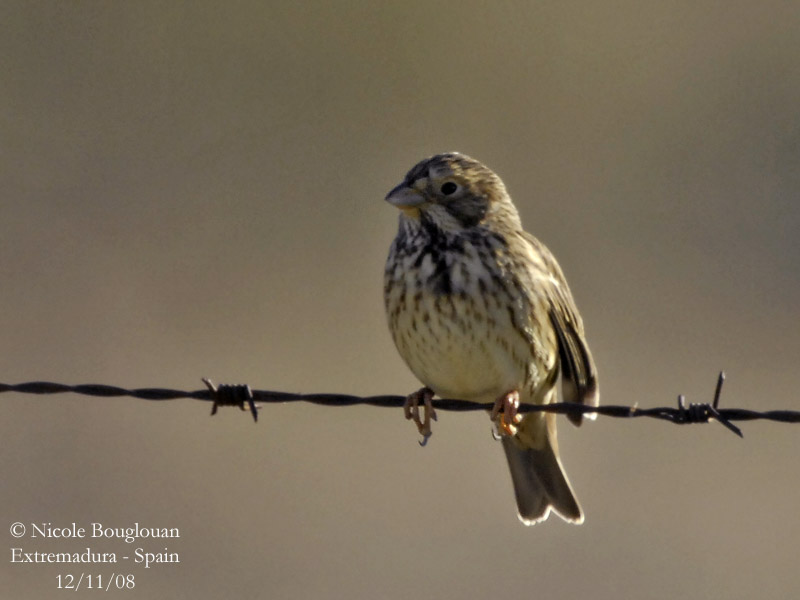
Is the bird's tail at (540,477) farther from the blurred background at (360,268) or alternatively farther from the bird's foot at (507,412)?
the blurred background at (360,268)

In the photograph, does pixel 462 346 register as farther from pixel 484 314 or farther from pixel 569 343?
pixel 569 343

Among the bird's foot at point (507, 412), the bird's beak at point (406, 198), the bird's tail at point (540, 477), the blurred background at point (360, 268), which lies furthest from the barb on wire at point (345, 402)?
the blurred background at point (360, 268)

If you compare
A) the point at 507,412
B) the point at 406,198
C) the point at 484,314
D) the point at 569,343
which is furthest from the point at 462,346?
the point at 406,198

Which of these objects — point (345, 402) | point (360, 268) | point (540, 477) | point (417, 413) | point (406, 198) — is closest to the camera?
point (345, 402)

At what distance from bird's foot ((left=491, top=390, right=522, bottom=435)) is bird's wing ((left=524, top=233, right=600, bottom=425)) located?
0.91 ft

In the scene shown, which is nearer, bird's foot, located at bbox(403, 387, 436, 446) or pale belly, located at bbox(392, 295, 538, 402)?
pale belly, located at bbox(392, 295, 538, 402)

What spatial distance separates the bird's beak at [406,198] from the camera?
712 centimetres

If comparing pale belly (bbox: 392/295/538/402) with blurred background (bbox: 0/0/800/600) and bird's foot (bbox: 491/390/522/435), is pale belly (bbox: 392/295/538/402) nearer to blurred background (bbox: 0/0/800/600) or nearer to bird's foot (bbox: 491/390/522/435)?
bird's foot (bbox: 491/390/522/435)

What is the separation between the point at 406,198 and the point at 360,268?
6949 mm

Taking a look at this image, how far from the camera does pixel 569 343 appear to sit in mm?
7133

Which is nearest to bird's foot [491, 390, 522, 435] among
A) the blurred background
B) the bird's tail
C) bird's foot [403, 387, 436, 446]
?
bird's foot [403, 387, 436, 446]

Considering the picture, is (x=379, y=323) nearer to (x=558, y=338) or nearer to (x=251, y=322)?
(x=251, y=322)

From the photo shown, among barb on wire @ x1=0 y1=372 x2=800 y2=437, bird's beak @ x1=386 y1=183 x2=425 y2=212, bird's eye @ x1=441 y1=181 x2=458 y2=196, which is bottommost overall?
barb on wire @ x1=0 y1=372 x2=800 y2=437

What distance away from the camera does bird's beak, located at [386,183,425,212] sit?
23.4ft
